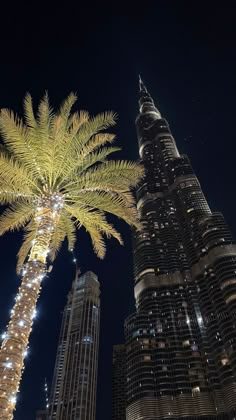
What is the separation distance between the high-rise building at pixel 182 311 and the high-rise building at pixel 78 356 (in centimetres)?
2869

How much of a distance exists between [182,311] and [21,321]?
10200 cm

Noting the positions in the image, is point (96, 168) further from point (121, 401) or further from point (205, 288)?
point (121, 401)

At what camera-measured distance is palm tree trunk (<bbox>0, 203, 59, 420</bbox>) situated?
7949 mm

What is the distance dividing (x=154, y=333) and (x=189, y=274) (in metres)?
24.3

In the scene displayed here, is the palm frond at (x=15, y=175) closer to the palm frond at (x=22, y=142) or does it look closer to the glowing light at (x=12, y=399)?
the palm frond at (x=22, y=142)

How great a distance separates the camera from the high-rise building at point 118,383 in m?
141

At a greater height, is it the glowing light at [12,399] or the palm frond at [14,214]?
the palm frond at [14,214]

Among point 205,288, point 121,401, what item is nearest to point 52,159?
point 205,288

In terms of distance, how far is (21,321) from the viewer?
29.8 ft

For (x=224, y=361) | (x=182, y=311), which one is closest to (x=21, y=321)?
(x=224, y=361)

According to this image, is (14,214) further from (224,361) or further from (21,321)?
(224,361)

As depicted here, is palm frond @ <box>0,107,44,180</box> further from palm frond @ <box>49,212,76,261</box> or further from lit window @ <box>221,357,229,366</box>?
lit window @ <box>221,357,229,366</box>

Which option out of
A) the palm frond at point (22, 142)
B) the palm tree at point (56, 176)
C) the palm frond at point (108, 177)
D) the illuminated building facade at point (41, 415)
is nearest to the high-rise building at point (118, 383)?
the illuminated building facade at point (41, 415)

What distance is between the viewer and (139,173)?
13.6 metres
